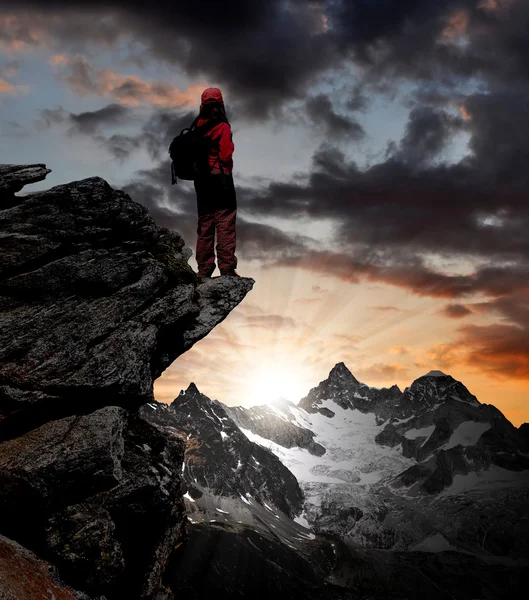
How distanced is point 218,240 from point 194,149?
11.9 feet

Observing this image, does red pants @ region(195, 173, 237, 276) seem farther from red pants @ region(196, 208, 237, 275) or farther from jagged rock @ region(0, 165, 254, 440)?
jagged rock @ region(0, 165, 254, 440)

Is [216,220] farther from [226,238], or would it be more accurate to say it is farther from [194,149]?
[194,149]

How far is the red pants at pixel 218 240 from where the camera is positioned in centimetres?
1958

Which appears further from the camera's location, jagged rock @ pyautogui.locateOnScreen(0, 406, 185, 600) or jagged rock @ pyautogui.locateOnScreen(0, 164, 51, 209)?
jagged rock @ pyautogui.locateOnScreen(0, 164, 51, 209)

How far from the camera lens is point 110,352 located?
15398 mm

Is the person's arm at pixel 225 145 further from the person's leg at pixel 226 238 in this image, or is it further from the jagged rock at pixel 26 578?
the jagged rock at pixel 26 578

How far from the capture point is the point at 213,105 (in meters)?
18.8

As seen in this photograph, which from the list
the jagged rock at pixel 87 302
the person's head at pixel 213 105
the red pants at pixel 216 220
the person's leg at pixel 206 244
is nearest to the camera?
the jagged rock at pixel 87 302

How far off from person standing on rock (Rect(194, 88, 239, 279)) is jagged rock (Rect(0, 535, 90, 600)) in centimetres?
1172

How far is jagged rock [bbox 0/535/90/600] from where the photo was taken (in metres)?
9.99

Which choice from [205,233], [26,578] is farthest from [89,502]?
[205,233]

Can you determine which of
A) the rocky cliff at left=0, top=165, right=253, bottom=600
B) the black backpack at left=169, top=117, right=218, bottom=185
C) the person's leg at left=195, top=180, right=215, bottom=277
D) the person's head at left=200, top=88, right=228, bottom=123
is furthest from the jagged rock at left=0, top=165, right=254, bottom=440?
the person's head at left=200, top=88, right=228, bottom=123

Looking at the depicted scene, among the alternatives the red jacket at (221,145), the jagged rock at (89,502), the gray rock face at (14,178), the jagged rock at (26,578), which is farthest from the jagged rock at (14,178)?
the jagged rock at (26,578)

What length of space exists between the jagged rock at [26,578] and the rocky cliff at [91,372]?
0.73 ft
